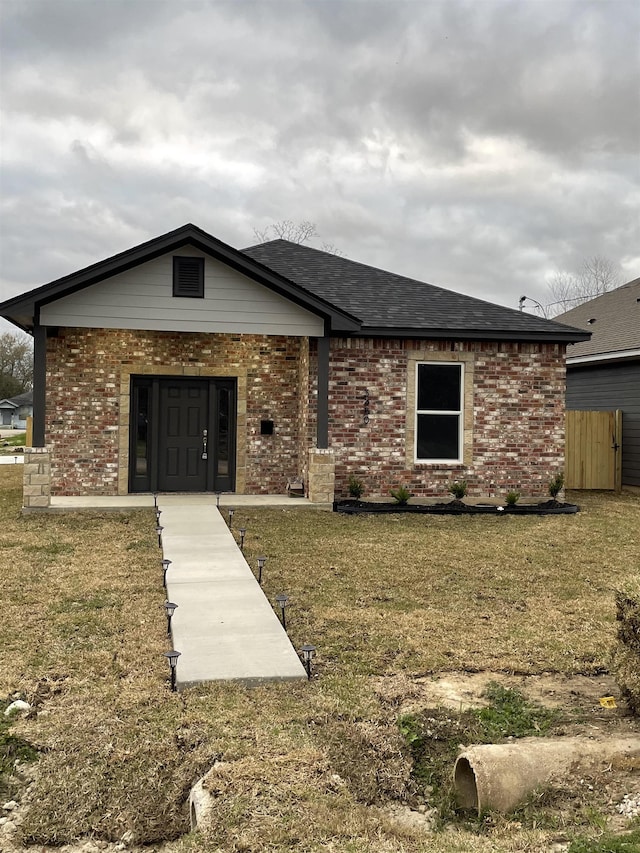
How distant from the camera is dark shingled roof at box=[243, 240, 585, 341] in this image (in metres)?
12.4

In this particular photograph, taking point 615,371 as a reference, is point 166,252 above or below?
above

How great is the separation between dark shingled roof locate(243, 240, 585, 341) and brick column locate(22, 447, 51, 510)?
5.66m

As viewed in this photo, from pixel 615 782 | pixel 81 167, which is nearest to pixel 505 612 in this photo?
pixel 615 782

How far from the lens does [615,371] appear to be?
16.8m

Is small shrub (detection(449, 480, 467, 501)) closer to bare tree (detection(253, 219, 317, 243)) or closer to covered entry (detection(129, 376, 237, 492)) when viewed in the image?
covered entry (detection(129, 376, 237, 492))

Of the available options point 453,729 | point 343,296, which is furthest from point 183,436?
point 453,729

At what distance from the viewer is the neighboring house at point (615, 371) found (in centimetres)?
1598

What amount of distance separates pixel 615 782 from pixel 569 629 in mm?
2549

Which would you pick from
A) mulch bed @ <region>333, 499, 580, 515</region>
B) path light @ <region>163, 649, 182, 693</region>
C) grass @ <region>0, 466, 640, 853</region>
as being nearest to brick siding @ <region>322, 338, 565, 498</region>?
mulch bed @ <region>333, 499, 580, 515</region>

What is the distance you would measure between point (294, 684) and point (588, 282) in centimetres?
4461

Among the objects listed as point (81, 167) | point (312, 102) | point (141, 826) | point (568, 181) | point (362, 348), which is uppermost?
point (568, 181)

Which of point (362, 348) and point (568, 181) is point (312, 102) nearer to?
point (362, 348)

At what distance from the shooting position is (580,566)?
808 centimetres

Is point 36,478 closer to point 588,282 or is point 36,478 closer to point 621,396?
point 621,396
